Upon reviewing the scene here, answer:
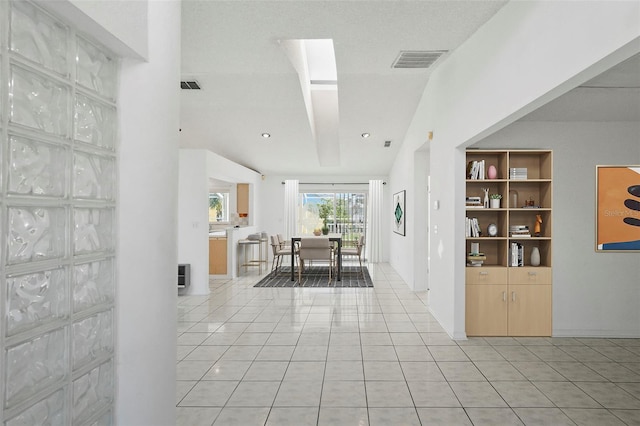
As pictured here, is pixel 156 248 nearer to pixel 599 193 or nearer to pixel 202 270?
pixel 599 193

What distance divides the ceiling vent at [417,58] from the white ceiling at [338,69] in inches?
4.4

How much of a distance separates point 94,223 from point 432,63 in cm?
424

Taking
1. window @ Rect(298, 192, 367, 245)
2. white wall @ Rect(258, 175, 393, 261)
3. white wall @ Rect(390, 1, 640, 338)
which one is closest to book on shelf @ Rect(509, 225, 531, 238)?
white wall @ Rect(390, 1, 640, 338)

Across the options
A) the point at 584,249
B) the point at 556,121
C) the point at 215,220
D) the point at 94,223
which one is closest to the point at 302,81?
the point at 556,121

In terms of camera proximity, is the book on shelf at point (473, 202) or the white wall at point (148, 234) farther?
the book on shelf at point (473, 202)

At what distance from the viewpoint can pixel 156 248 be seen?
2008 millimetres

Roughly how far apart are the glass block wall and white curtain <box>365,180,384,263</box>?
30.7 ft

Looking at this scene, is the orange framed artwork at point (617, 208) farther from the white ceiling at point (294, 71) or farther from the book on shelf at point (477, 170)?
the white ceiling at point (294, 71)

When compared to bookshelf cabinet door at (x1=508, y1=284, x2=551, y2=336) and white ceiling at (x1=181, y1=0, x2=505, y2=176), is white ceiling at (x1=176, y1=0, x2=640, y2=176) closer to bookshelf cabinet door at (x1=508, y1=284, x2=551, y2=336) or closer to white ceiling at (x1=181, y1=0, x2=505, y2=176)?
white ceiling at (x1=181, y1=0, x2=505, y2=176)

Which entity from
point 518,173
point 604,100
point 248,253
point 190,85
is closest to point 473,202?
point 518,173

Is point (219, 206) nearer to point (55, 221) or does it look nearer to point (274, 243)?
point (274, 243)

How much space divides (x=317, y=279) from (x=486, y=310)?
4.15 m

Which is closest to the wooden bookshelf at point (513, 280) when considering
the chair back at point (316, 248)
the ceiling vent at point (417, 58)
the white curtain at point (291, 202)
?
the ceiling vent at point (417, 58)

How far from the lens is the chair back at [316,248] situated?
24.8 feet
